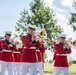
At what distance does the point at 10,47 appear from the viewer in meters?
14.3

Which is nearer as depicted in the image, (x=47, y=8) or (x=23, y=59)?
(x=23, y=59)

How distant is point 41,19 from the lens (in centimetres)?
3838

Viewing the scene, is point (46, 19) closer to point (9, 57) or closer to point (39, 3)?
point (39, 3)

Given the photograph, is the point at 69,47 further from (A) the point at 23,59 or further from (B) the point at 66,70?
(A) the point at 23,59

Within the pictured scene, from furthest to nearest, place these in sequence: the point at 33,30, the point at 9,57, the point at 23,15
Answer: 1. the point at 23,15
2. the point at 9,57
3. the point at 33,30

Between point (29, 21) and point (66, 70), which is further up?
point (29, 21)

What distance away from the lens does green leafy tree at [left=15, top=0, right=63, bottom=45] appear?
125 ft

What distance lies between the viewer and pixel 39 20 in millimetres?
38562

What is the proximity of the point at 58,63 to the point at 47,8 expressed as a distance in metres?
27.7

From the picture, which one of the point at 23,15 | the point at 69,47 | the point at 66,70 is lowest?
the point at 66,70

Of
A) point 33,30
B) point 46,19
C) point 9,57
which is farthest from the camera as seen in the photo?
point 46,19

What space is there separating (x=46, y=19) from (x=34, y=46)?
2646cm

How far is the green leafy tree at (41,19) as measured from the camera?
38188mm

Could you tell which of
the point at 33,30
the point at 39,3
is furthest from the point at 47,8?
the point at 33,30
